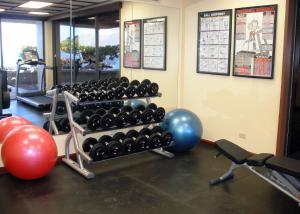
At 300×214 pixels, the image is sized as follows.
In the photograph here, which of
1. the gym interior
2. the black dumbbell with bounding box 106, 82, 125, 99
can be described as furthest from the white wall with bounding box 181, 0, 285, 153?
the black dumbbell with bounding box 106, 82, 125, 99

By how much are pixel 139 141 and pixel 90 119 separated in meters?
0.64

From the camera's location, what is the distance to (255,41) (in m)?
3.85

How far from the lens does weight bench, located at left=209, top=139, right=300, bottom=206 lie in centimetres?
264

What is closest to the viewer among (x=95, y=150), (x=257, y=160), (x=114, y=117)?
(x=257, y=160)

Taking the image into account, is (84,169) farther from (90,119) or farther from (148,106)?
(148,106)

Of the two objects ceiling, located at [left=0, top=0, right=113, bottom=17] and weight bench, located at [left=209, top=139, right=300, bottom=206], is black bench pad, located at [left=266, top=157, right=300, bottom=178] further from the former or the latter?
ceiling, located at [left=0, top=0, right=113, bottom=17]

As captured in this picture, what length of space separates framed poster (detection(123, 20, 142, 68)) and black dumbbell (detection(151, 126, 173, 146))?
107 centimetres

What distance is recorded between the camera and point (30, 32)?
3582 millimetres

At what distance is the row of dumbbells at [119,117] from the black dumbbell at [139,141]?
0.46 feet

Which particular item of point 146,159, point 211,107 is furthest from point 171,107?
point 146,159

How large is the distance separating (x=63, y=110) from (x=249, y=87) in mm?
2289

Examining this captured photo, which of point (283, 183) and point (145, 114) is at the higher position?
point (145, 114)

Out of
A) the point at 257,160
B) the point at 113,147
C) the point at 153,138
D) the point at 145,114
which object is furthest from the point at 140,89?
the point at 257,160

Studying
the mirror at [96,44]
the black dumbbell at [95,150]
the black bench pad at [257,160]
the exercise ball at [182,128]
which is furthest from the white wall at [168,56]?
the black bench pad at [257,160]
